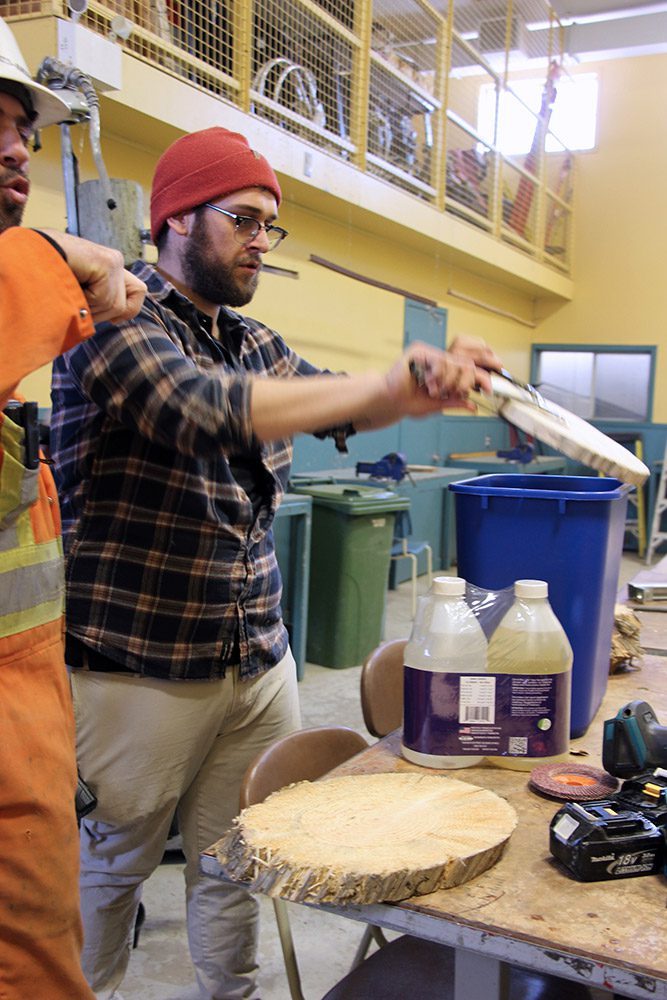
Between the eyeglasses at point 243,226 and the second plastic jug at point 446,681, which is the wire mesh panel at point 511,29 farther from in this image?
the second plastic jug at point 446,681

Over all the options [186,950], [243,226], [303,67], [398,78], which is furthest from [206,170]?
[398,78]

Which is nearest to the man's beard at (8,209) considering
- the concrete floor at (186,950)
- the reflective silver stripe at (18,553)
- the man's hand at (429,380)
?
the reflective silver stripe at (18,553)

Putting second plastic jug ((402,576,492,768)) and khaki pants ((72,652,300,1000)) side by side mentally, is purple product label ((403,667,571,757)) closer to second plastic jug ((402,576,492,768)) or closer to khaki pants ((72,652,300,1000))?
second plastic jug ((402,576,492,768))

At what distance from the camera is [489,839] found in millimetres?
1130

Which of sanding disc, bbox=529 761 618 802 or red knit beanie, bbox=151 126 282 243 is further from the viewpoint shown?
red knit beanie, bbox=151 126 282 243

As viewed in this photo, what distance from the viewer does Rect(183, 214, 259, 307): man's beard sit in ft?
5.86

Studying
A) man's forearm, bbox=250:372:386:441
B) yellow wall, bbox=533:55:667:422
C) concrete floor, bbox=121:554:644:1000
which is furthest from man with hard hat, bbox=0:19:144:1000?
yellow wall, bbox=533:55:667:422

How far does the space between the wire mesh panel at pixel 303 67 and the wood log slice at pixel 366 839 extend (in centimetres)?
464

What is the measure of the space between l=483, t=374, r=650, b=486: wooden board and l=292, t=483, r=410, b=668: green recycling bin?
3300 mm

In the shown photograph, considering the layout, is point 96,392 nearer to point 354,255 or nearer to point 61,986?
point 61,986

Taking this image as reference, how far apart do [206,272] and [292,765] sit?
989 mm

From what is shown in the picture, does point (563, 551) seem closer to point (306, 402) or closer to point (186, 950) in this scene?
point (306, 402)

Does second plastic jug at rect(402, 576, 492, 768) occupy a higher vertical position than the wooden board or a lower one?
lower

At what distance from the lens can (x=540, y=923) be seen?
3.33 ft
